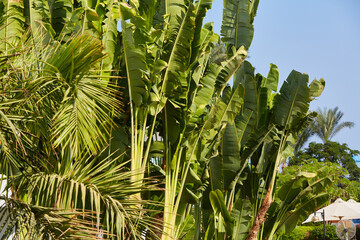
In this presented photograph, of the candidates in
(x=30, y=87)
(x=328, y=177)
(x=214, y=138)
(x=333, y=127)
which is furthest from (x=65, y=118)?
(x=333, y=127)

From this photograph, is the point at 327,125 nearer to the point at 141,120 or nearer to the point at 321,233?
the point at 321,233

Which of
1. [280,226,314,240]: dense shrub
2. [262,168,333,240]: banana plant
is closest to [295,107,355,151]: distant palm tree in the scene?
[280,226,314,240]: dense shrub

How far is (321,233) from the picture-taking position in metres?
24.5

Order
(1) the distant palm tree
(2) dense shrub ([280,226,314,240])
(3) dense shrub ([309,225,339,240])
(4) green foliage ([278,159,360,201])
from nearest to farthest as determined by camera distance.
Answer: (4) green foliage ([278,159,360,201])
(3) dense shrub ([309,225,339,240])
(2) dense shrub ([280,226,314,240])
(1) the distant palm tree

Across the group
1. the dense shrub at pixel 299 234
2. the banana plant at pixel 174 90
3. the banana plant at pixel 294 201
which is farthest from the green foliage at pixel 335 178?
the banana plant at pixel 174 90

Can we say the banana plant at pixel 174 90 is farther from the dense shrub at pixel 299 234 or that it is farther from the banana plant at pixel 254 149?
the dense shrub at pixel 299 234

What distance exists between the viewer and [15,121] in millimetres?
4684

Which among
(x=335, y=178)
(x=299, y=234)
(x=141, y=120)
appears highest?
(x=335, y=178)

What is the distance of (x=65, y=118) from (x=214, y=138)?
16.3 feet

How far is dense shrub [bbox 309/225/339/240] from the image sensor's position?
23.7 meters

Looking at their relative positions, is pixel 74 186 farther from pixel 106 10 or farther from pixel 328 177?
pixel 328 177

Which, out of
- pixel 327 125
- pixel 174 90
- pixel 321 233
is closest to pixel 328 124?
pixel 327 125

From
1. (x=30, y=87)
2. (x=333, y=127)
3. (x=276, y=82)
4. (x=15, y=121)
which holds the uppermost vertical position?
(x=333, y=127)

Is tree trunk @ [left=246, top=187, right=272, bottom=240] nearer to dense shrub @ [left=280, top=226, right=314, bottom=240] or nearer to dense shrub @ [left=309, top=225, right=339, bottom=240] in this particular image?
dense shrub @ [left=280, top=226, right=314, bottom=240]
